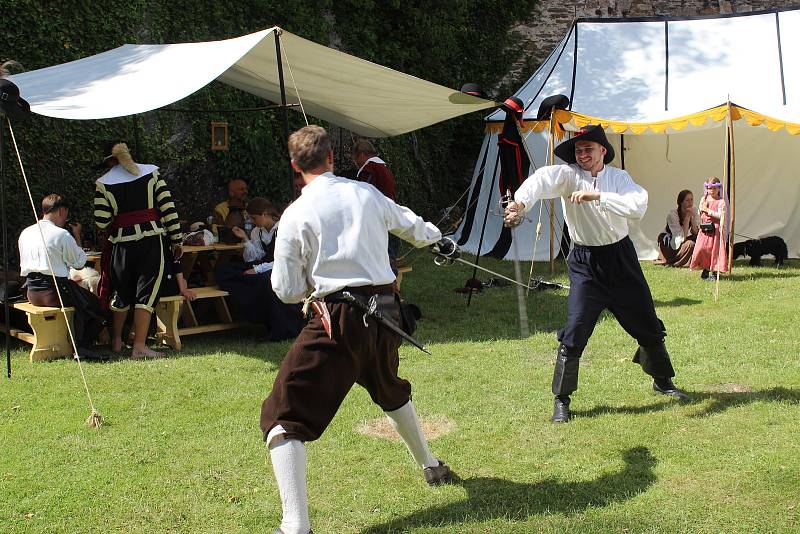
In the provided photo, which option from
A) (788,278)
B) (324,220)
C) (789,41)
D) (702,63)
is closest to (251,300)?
(324,220)

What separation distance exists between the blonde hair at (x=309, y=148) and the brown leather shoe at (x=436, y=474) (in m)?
1.37

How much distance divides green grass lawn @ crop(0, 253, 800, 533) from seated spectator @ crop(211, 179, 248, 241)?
1516 millimetres

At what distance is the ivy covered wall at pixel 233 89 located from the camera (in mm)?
8211

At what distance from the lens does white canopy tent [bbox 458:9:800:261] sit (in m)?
10.2

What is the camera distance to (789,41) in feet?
34.4

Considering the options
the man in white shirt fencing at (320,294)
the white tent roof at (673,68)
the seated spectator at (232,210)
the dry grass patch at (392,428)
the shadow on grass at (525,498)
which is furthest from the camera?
the white tent roof at (673,68)

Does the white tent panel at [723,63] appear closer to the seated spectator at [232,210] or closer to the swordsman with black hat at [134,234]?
the seated spectator at [232,210]

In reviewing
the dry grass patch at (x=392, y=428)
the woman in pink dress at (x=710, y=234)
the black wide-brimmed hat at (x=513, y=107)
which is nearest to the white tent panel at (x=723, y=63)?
the woman in pink dress at (x=710, y=234)

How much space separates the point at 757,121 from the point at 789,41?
71.8 inches

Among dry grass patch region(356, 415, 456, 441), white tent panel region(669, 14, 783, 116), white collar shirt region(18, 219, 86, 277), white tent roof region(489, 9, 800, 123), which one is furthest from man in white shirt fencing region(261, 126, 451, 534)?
white tent panel region(669, 14, 783, 116)

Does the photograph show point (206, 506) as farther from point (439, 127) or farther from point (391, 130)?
point (439, 127)

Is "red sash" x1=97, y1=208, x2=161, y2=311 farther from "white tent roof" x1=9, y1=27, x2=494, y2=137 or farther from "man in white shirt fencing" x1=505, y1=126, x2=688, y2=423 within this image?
"man in white shirt fencing" x1=505, y1=126, x2=688, y2=423

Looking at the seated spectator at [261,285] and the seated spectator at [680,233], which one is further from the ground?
the seated spectator at [261,285]

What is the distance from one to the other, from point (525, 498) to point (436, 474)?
377mm
